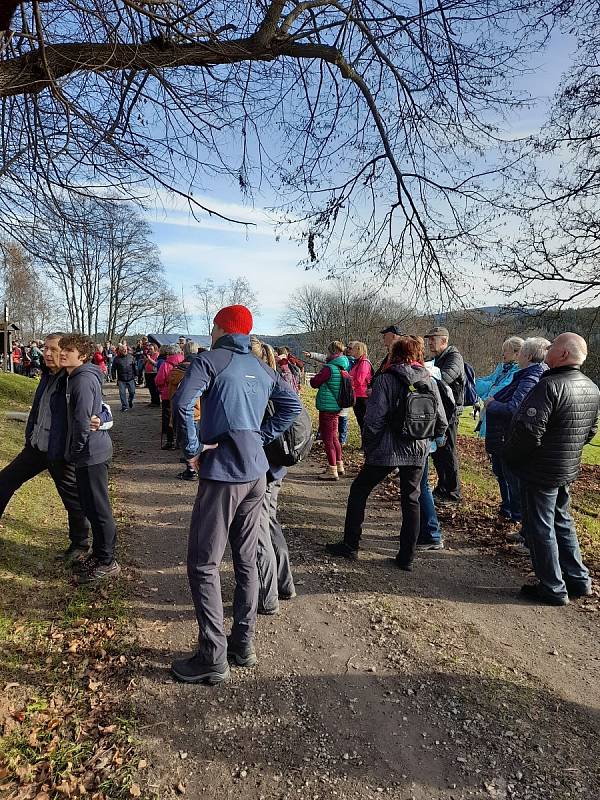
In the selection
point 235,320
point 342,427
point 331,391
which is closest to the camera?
point 235,320

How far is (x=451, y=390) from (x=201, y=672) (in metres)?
4.06

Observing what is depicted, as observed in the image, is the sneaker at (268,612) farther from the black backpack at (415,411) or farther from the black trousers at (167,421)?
the black trousers at (167,421)

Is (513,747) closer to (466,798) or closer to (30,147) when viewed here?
(466,798)

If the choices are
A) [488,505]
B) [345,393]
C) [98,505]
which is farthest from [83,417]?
[488,505]

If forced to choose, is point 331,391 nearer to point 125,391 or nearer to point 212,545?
point 212,545

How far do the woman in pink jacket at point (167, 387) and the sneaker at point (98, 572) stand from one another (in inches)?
177

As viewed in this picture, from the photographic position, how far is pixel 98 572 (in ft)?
14.1

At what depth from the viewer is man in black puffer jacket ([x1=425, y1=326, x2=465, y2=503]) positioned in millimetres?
6312

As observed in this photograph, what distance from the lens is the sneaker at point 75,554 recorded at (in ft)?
15.0

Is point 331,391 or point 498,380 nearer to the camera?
point 498,380

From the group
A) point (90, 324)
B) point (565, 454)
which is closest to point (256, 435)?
point (565, 454)

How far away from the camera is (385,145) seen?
494 centimetres

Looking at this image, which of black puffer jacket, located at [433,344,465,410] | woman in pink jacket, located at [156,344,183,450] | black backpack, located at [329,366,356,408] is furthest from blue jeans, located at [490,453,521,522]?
woman in pink jacket, located at [156,344,183,450]

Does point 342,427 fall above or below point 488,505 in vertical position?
above
